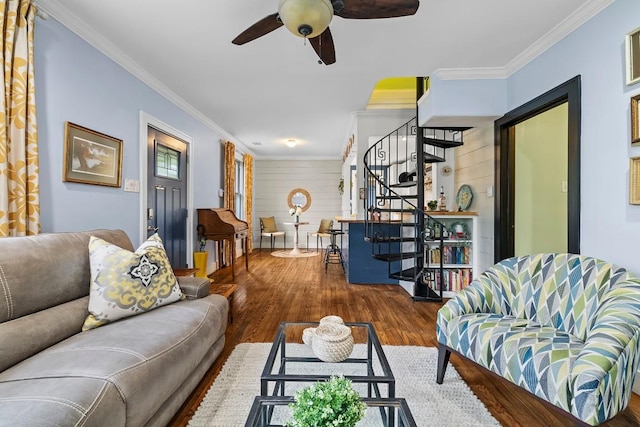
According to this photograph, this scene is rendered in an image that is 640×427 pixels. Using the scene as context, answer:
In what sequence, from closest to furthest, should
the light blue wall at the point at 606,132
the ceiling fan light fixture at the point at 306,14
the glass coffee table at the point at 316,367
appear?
the glass coffee table at the point at 316,367 < the ceiling fan light fixture at the point at 306,14 < the light blue wall at the point at 606,132

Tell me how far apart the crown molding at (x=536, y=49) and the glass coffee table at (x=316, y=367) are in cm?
267

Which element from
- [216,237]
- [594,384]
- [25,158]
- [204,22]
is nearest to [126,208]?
[25,158]

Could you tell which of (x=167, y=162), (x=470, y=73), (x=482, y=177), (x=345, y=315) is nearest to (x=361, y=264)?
(x=345, y=315)

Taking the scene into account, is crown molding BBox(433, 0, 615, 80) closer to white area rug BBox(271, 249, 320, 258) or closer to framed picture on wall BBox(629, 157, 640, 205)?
framed picture on wall BBox(629, 157, 640, 205)

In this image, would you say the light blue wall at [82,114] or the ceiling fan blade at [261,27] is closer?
the ceiling fan blade at [261,27]

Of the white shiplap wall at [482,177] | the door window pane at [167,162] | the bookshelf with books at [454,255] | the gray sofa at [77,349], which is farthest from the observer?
the bookshelf with books at [454,255]

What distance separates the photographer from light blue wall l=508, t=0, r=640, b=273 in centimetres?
186

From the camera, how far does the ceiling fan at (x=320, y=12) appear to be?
56.6 inches

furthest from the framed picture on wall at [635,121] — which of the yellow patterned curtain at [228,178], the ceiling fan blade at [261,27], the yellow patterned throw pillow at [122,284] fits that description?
the yellow patterned curtain at [228,178]

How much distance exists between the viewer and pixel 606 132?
200 cm

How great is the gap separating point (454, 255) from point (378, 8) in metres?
3.06

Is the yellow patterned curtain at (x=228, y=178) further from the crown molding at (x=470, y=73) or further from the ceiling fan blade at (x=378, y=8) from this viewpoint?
the ceiling fan blade at (x=378, y=8)

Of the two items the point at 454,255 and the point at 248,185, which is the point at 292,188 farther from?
the point at 454,255

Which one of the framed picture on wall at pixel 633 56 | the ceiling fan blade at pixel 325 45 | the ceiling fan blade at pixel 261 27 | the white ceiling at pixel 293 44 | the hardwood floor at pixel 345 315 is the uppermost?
the white ceiling at pixel 293 44
